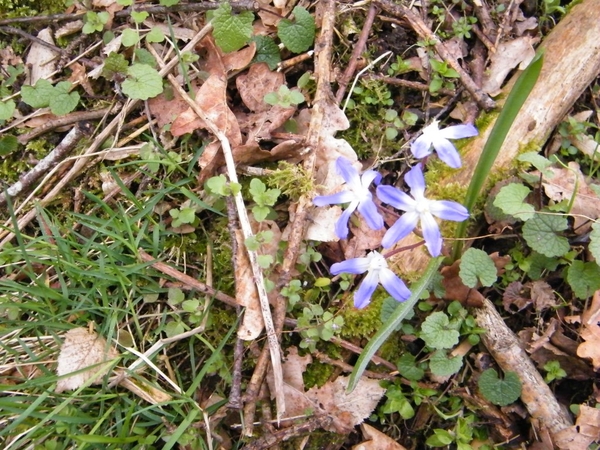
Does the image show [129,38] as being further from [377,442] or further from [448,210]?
[377,442]

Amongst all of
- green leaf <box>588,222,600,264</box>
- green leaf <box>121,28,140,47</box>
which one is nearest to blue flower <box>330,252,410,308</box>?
green leaf <box>588,222,600,264</box>

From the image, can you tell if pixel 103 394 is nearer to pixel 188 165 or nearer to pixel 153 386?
pixel 153 386

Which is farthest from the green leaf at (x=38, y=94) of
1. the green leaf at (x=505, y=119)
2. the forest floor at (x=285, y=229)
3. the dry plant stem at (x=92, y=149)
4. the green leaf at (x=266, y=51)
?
the green leaf at (x=505, y=119)

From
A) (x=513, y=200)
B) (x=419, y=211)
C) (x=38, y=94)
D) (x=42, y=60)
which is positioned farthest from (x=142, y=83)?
(x=513, y=200)

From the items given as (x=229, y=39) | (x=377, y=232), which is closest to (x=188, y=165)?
(x=229, y=39)

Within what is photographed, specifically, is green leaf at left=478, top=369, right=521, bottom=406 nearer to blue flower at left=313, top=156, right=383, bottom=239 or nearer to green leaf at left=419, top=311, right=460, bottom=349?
green leaf at left=419, top=311, right=460, bottom=349

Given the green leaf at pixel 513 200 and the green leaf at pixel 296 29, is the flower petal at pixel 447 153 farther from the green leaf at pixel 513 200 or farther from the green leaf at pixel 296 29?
the green leaf at pixel 296 29
